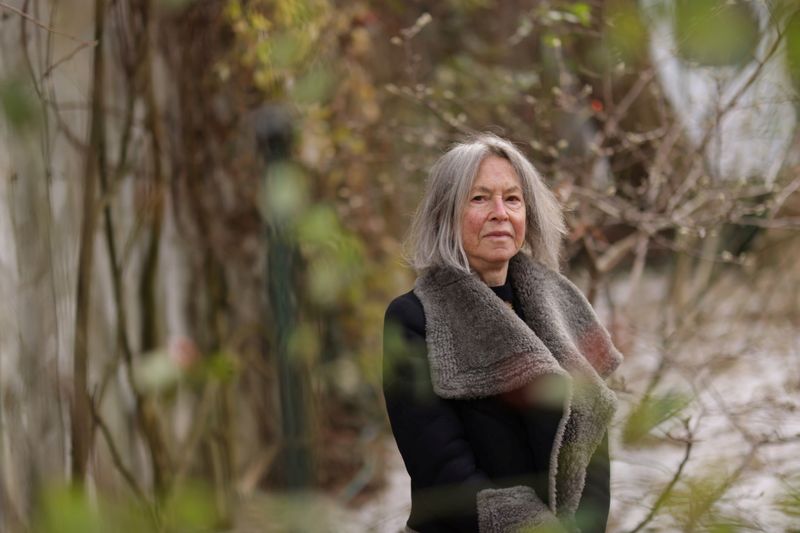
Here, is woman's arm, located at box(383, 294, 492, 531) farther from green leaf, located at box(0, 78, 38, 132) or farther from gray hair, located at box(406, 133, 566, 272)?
green leaf, located at box(0, 78, 38, 132)

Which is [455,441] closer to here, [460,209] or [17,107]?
[460,209]

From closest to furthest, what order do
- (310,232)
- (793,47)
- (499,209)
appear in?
(793,47)
(499,209)
(310,232)

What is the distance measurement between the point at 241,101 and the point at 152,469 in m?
1.36

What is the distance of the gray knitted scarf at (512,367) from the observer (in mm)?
1191

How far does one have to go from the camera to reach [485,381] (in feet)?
4.00

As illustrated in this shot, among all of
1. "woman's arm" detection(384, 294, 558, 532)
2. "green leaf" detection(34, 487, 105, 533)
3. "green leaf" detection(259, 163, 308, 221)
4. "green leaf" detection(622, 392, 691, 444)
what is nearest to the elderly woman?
"woman's arm" detection(384, 294, 558, 532)

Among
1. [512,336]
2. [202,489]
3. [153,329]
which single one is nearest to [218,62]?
[153,329]

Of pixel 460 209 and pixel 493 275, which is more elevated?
pixel 460 209

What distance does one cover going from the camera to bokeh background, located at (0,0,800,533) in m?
1.21

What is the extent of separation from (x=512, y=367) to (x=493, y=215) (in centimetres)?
22

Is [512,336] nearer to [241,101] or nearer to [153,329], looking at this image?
[153,329]

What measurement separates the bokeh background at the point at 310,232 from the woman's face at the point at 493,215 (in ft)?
0.87

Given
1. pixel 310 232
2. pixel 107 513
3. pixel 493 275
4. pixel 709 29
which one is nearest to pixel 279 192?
pixel 310 232

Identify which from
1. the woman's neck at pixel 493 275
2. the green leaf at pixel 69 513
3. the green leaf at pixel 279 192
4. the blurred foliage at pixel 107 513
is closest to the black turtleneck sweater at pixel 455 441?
the woman's neck at pixel 493 275
